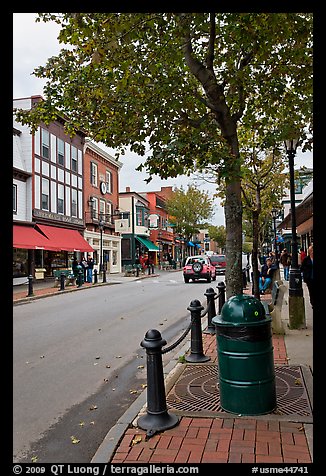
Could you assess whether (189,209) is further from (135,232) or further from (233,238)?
(233,238)

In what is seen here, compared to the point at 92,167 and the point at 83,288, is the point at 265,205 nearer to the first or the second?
the point at 83,288

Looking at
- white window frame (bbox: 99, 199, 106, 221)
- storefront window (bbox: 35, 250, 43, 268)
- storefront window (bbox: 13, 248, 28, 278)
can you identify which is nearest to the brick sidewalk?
storefront window (bbox: 13, 248, 28, 278)

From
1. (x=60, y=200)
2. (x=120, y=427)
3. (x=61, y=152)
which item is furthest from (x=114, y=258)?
(x=120, y=427)

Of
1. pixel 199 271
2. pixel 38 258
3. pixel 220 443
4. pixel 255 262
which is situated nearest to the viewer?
pixel 220 443

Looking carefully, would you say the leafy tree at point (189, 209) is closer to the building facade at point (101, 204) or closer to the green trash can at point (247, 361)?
the building facade at point (101, 204)

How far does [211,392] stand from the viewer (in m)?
5.28

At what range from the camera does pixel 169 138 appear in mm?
6098

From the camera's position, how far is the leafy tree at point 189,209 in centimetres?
5547

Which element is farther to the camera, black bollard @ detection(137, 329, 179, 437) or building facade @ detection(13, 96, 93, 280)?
building facade @ detection(13, 96, 93, 280)

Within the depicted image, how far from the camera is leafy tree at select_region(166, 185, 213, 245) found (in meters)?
55.5

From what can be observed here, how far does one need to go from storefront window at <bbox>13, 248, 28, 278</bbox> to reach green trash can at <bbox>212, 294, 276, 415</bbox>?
67.7ft

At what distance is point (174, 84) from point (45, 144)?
21.9 metres

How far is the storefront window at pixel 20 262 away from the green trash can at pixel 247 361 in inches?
813

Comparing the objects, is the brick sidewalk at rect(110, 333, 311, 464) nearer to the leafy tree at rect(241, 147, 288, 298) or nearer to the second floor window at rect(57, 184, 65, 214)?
the leafy tree at rect(241, 147, 288, 298)
